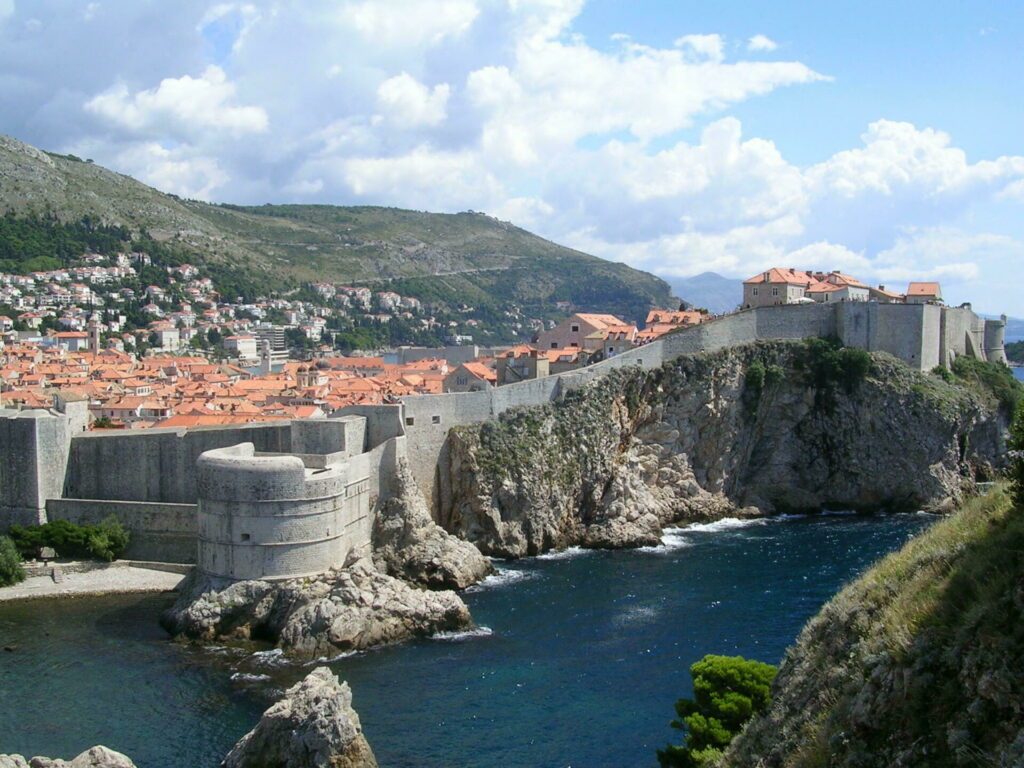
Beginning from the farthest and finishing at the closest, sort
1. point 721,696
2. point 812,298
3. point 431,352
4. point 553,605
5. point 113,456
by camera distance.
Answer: point 431,352
point 812,298
point 113,456
point 553,605
point 721,696

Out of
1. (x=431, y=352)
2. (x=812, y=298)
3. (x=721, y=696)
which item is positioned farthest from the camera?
(x=431, y=352)

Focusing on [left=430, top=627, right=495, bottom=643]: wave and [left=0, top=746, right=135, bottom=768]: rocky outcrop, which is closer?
[left=0, top=746, right=135, bottom=768]: rocky outcrop

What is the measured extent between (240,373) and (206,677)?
2123 inches

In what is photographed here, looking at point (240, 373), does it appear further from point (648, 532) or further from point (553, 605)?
point (553, 605)

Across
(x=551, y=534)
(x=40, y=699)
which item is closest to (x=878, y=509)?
(x=551, y=534)

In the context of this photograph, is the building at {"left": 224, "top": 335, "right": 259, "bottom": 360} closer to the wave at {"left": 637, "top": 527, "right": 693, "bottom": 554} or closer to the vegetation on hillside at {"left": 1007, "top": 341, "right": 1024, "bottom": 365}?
the wave at {"left": 637, "top": 527, "right": 693, "bottom": 554}

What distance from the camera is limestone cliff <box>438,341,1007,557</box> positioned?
42.7 m

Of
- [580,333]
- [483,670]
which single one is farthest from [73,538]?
[580,333]

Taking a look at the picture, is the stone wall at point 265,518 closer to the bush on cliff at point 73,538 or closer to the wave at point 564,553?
the bush on cliff at point 73,538

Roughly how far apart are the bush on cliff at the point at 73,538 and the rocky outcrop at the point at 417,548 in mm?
8834

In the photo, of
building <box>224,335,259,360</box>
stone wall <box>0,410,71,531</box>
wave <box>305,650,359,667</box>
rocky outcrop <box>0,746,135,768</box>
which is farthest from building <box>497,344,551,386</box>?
building <box>224,335,259,360</box>

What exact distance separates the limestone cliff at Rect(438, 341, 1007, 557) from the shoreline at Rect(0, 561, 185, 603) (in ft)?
43.6

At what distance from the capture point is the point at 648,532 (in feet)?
139

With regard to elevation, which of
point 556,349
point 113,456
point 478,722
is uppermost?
point 556,349
